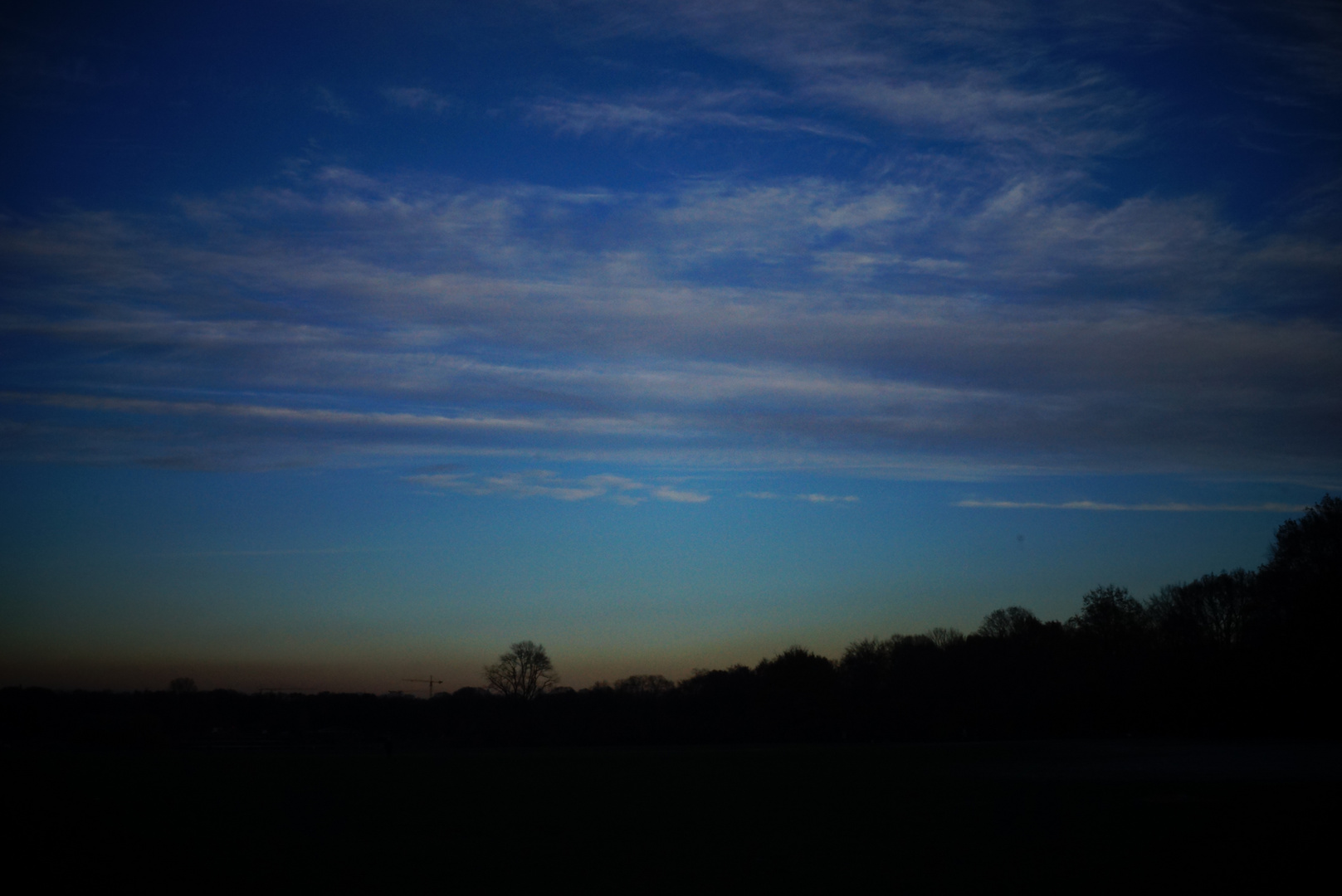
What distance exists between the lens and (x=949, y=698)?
90.8 m

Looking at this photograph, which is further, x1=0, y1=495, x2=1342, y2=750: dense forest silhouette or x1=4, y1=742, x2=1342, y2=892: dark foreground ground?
x1=0, y1=495, x2=1342, y2=750: dense forest silhouette

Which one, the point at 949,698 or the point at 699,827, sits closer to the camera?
the point at 699,827

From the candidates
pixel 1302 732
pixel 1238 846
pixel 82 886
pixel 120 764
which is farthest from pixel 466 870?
pixel 1302 732

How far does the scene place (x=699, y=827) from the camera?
1986 centimetres

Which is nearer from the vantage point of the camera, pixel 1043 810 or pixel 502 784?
pixel 1043 810

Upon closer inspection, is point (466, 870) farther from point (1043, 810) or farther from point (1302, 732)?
point (1302, 732)

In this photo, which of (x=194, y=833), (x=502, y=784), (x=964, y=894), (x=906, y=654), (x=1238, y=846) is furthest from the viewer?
(x=906, y=654)

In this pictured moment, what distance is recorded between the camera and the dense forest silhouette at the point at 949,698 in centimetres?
6131

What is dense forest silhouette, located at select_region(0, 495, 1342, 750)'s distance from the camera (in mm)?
61312

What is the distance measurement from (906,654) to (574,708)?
125ft

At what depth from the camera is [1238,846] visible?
53.1 feet

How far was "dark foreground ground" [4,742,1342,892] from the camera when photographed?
14.4 m

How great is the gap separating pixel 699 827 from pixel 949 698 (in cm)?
7743

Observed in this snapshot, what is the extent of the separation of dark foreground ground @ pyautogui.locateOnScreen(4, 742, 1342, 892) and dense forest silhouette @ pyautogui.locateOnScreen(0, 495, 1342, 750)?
88.9ft
